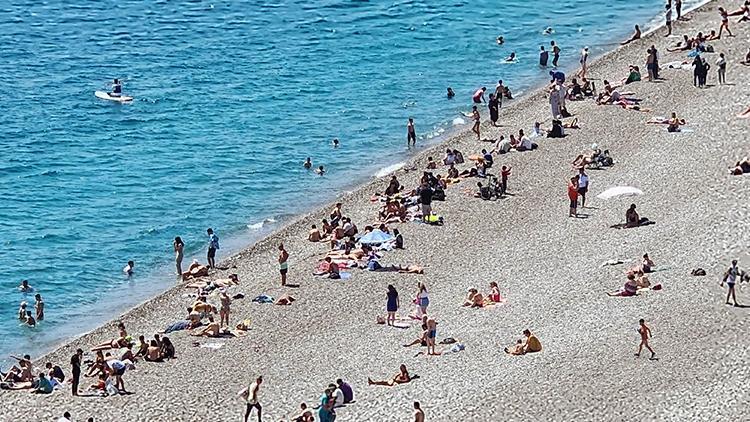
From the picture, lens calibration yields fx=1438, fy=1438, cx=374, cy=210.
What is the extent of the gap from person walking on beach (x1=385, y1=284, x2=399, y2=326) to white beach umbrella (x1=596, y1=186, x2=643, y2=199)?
1025 cm

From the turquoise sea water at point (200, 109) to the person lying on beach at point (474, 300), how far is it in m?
11.5

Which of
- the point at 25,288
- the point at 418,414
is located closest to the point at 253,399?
the point at 418,414

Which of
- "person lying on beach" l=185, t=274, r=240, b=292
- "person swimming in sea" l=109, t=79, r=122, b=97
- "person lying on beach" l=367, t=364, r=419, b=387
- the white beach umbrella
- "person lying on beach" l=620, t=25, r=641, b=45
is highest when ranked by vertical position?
"person lying on beach" l=620, t=25, r=641, b=45

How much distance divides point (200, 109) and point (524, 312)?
99.9 ft

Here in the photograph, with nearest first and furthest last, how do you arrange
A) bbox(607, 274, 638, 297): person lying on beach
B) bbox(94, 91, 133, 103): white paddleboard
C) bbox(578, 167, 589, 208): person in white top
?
bbox(607, 274, 638, 297): person lying on beach, bbox(578, 167, 589, 208): person in white top, bbox(94, 91, 133, 103): white paddleboard

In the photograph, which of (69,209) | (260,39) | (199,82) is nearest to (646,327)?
(69,209)

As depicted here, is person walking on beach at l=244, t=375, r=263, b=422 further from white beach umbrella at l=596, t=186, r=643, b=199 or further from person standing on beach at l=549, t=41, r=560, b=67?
person standing on beach at l=549, t=41, r=560, b=67

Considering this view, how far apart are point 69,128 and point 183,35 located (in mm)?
17580

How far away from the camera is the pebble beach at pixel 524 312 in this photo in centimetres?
3212

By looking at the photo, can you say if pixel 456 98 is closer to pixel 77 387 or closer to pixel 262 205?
pixel 262 205

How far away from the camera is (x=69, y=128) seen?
62406 mm

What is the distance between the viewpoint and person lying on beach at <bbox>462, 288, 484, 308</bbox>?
3834cm

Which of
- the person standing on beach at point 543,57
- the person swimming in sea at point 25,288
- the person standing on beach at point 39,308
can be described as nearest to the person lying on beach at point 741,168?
the person standing on beach at point 39,308

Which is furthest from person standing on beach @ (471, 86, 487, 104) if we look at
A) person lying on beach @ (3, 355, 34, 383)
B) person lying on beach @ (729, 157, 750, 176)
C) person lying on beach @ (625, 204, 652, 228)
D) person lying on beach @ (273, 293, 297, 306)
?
person lying on beach @ (3, 355, 34, 383)
